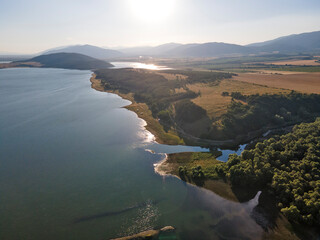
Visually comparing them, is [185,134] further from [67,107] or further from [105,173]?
[67,107]

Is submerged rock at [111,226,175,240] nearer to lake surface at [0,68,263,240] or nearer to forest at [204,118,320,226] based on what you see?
lake surface at [0,68,263,240]

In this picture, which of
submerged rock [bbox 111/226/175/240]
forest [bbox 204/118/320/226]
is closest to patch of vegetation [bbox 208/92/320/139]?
forest [bbox 204/118/320/226]

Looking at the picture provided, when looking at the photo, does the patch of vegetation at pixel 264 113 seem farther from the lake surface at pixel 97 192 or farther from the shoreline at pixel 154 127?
the lake surface at pixel 97 192

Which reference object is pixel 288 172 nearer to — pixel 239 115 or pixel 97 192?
pixel 239 115

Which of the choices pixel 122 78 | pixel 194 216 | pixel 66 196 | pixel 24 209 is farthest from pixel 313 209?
pixel 122 78

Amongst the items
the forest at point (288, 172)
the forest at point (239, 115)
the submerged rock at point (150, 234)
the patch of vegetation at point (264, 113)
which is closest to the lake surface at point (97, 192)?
the submerged rock at point (150, 234)

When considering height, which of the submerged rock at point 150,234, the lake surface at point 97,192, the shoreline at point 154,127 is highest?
the shoreline at point 154,127

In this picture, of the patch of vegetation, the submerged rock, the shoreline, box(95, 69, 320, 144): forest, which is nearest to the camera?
the submerged rock

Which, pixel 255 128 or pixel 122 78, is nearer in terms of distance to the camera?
pixel 255 128

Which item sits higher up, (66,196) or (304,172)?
(304,172)
